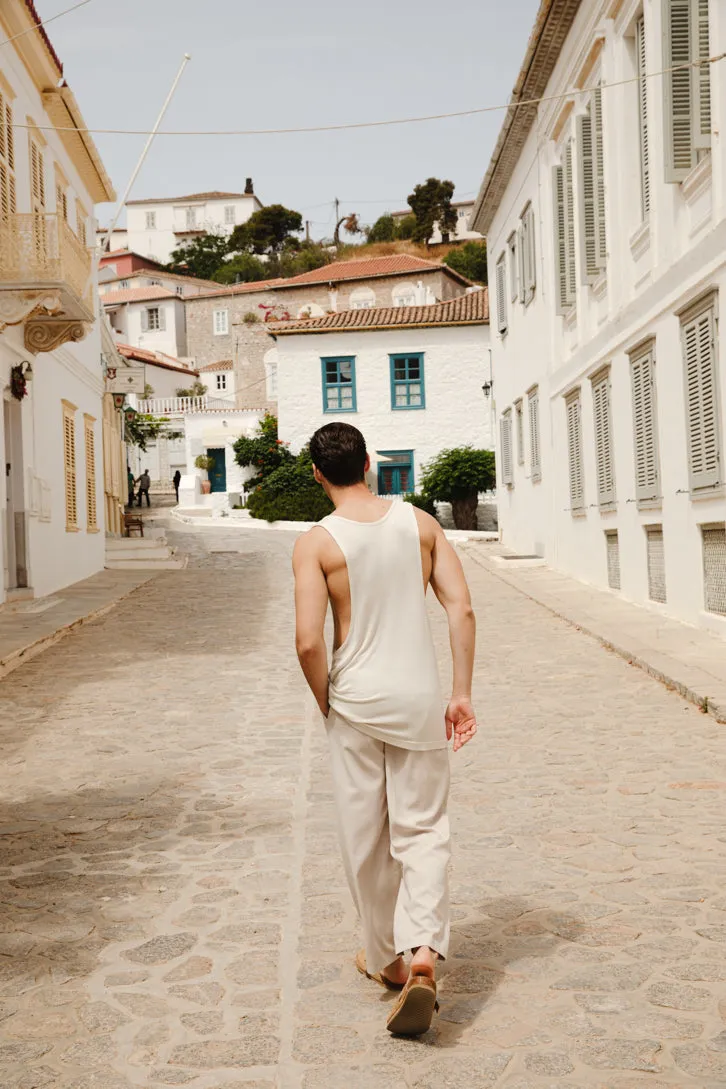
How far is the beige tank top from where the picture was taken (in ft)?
11.6

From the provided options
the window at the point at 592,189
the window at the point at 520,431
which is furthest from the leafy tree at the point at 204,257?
the window at the point at 592,189

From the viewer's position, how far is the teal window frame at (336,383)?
42531 millimetres

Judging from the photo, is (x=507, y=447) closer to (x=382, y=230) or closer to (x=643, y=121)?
(x=643, y=121)

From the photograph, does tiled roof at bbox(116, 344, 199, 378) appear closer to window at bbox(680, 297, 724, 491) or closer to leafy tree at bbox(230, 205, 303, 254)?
leafy tree at bbox(230, 205, 303, 254)

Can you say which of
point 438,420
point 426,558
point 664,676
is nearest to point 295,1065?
point 426,558

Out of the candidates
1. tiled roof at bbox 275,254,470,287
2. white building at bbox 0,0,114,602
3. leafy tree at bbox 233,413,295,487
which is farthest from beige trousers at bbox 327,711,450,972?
tiled roof at bbox 275,254,470,287

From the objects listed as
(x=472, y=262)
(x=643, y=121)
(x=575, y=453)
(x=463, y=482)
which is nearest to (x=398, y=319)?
(x=463, y=482)

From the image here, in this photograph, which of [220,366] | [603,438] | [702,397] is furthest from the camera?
[220,366]

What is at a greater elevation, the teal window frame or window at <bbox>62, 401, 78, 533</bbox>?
the teal window frame

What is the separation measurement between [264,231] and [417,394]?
6167 cm

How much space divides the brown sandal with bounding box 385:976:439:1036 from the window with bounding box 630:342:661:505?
1051cm

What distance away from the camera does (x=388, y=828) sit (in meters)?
3.63

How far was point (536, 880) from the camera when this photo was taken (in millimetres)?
4820

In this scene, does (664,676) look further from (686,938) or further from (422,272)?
(422,272)
